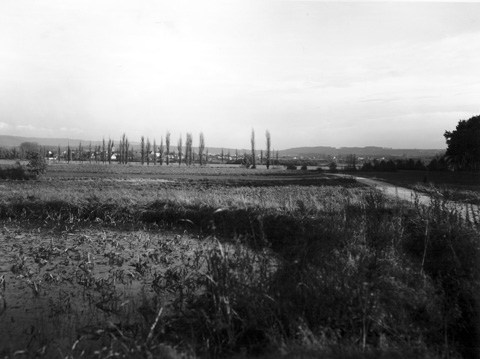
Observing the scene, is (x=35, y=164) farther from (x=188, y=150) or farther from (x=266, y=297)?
(x=188, y=150)

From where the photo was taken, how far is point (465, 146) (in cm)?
4519

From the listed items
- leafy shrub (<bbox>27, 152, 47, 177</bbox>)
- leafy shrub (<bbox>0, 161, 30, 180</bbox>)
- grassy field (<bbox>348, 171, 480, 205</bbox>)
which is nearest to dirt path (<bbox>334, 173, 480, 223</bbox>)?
grassy field (<bbox>348, 171, 480, 205</bbox>)

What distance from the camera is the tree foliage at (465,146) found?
4338 centimetres

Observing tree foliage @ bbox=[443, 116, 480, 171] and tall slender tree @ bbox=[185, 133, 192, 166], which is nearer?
tree foliage @ bbox=[443, 116, 480, 171]

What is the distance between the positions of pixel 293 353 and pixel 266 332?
68 centimetres

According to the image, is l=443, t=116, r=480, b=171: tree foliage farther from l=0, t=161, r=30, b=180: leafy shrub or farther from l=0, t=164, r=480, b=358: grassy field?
l=0, t=161, r=30, b=180: leafy shrub

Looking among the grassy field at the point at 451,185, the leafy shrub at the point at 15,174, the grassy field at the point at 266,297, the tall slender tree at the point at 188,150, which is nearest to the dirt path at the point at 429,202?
the grassy field at the point at 451,185

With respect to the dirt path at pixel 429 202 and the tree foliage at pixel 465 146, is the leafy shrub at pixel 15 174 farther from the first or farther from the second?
the tree foliage at pixel 465 146

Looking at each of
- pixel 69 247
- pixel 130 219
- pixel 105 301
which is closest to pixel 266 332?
pixel 105 301

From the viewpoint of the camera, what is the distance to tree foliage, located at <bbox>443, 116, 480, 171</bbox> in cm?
4338

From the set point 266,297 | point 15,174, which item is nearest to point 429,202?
point 266,297

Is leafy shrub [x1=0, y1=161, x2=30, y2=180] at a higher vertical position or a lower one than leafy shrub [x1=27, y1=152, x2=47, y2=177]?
lower

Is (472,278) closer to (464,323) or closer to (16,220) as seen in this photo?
(464,323)

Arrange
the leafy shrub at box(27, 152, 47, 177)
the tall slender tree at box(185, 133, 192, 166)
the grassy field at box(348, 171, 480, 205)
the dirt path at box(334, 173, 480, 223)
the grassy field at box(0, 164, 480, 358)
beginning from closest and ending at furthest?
the grassy field at box(0, 164, 480, 358)
the dirt path at box(334, 173, 480, 223)
the grassy field at box(348, 171, 480, 205)
the leafy shrub at box(27, 152, 47, 177)
the tall slender tree at box(185, 133, 192, 166)
